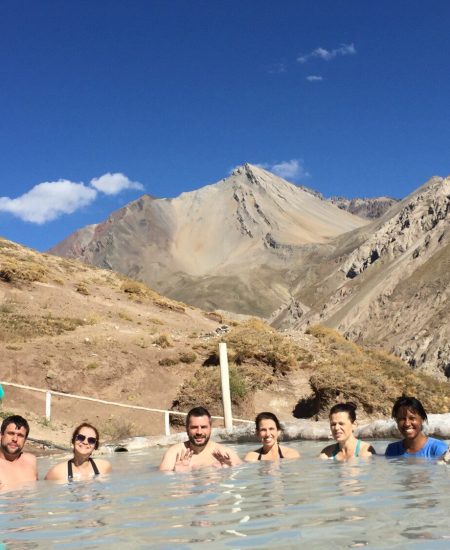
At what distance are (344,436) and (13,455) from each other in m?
3.86

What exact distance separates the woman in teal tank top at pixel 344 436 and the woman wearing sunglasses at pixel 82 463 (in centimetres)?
277

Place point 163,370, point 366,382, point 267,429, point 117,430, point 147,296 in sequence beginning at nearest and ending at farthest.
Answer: point 267,429 → point 117,430 → point 366,382 → point 163,370 → point 147,296

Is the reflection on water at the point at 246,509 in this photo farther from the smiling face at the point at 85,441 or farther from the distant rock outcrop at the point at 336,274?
the distant rock outcrop at the point at 336,274

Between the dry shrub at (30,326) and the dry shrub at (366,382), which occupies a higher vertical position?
the dry shrub at (30,326)

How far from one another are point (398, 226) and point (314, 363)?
74.2m

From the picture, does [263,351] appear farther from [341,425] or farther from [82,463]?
[82,463]

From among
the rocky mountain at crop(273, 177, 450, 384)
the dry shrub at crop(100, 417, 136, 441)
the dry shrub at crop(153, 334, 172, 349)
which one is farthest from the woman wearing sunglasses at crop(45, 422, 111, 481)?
the rocky mountain at crop(273, 177, 450, 384)

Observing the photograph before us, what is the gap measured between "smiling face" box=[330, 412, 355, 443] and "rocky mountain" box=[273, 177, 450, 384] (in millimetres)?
41350

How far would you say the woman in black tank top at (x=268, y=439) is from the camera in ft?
25.2

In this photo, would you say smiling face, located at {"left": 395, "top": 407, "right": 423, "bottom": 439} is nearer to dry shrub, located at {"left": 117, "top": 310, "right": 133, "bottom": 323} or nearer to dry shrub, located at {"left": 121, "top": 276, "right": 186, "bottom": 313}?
dry shrub, located at {"left": 117, "top": 310, "right": 133, "bottom": 323}

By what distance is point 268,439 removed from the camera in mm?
8031

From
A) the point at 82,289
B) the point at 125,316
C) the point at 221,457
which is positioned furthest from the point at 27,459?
the point at 82,289

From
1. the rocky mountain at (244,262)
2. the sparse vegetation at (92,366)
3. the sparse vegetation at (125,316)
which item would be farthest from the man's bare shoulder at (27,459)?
the rocky mountain at (244,262)

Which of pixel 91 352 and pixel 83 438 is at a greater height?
pixel 91 352
